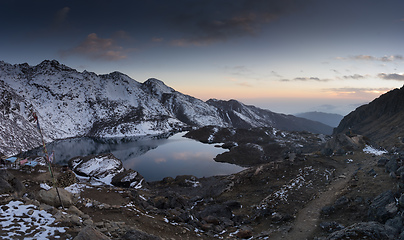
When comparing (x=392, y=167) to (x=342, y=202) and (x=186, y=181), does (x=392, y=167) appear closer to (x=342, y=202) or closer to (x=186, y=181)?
(x=342, y=202)

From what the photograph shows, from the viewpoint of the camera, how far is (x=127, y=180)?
55.5 meters

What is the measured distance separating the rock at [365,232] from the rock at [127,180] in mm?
50110

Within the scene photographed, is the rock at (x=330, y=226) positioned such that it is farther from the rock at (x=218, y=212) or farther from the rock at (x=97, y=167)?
the rock at (x=97, y=167)

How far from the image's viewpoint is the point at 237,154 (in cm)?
10031

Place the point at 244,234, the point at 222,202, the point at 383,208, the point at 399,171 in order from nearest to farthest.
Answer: the point at 383,208, the point at 244,234, the point at 399,171, the point at 222,202

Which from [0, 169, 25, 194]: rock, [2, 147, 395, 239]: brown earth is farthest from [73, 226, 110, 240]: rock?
[0, 169, 25, 194]: rock

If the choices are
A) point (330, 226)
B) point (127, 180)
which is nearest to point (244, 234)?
point (330, 226)

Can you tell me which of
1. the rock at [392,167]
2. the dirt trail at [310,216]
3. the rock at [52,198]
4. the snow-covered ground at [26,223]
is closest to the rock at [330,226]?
the dirt trail at [310,216]

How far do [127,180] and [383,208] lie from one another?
175 feet

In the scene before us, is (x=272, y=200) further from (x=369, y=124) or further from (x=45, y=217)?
(x=369, y=124)

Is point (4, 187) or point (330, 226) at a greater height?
point (4, 187)

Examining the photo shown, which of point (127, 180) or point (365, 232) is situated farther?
point (127, 180)

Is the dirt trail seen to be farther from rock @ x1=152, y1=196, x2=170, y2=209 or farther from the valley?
rock @ x1=152, y1=196, x2=170, y2=209

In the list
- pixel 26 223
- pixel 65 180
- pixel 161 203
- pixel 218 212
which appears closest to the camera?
pixel 26 223
